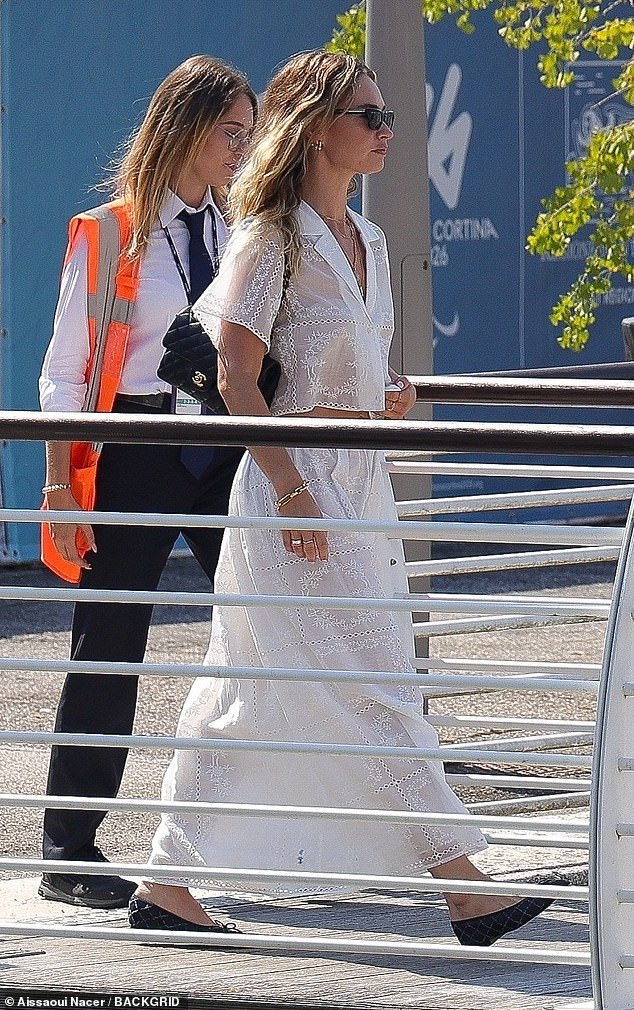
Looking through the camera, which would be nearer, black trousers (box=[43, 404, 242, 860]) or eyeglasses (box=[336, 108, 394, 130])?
eyeglasses (box=[336, 108, 394, 130])

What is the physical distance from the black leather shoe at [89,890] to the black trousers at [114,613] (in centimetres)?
12

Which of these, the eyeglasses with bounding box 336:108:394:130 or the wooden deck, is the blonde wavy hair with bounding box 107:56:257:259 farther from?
the wooden deck

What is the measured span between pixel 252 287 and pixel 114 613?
94cm

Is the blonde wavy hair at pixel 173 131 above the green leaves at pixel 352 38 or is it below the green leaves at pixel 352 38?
below

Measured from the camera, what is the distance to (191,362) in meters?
4.37

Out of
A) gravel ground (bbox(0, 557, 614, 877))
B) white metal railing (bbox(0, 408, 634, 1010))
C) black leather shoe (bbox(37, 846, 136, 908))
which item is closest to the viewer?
white metal railing (bbox(0, 408, 634, 1010))

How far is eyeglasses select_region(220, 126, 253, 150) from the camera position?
4.77 meters

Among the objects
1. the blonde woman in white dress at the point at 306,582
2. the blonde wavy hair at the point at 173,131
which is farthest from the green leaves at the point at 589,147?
the blonde woman in white dress at the point at 306,582

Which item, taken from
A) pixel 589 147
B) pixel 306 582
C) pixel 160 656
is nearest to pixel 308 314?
pixel 306 582

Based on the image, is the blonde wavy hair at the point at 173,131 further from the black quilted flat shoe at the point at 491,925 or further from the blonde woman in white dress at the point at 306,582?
the black quilted flat shoe at the point at 491,925

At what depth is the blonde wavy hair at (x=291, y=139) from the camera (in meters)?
4.25

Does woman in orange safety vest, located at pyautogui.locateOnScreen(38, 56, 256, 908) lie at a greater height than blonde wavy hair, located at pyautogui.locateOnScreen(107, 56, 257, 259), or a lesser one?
lesser

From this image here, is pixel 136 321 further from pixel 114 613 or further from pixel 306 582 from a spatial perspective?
pixel 306 582

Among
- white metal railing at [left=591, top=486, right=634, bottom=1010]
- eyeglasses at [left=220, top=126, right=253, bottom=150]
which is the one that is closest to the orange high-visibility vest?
eyeglasses at [left=220, top=126, right=253, bottom=150]
